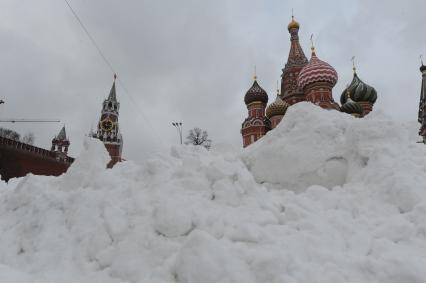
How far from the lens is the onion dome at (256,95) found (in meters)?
25.8

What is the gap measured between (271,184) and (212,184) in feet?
5.28

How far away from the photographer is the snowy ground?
270cm

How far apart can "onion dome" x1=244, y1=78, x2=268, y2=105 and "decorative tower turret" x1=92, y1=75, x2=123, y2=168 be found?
18.7 m

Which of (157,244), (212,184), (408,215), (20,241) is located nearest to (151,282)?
(157,244)

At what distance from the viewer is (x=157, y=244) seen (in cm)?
318

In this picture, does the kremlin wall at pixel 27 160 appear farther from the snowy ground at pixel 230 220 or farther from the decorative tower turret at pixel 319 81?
the decorative tower turret at pixel 319 81

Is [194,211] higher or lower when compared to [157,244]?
higher

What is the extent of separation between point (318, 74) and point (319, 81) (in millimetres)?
490

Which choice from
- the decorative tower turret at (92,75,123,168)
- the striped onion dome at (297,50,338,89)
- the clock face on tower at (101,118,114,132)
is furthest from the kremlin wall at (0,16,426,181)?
the clock face on tower at (101,118,114,132)

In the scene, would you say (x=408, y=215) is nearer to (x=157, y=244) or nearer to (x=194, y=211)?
(x=194, y=211)

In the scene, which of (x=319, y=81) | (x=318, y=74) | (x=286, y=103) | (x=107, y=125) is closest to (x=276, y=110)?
(x=286, y=103)

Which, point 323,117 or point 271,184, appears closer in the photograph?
point 271,184

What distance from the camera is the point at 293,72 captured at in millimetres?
27406

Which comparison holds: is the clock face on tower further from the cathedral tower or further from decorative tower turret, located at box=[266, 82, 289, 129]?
the cathedral tower
